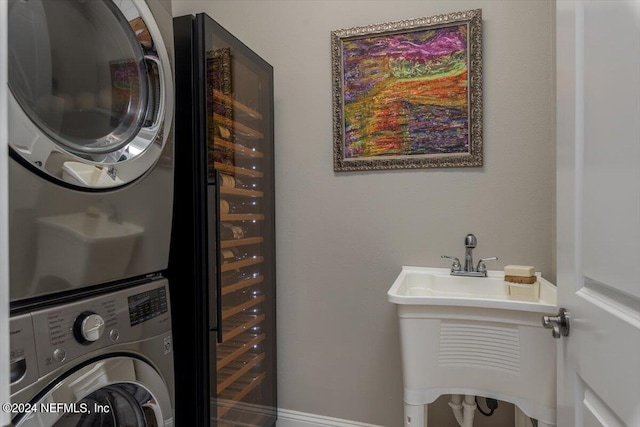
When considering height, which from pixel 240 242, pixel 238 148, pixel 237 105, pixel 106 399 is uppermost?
pixel 237 105

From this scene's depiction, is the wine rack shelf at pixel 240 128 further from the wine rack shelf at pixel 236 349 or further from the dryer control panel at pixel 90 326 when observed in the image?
the wine rack shelf at pixel 236 349

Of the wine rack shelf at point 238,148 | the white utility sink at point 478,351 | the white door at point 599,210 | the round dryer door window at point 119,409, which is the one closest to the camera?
the white door at point 599,210

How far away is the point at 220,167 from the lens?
1482 mm

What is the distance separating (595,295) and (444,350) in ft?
2.04

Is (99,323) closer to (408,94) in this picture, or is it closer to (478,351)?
(478,351)

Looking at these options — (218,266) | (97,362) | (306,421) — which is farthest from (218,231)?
(306,421)

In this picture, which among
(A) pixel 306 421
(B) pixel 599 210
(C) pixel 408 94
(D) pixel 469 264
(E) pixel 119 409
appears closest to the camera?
(B) pixel 599 210

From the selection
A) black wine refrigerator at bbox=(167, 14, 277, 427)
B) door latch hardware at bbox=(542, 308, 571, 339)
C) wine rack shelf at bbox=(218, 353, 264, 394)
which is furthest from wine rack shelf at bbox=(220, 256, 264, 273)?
door latch hardware at bbox=(542, 308, 571, 339)

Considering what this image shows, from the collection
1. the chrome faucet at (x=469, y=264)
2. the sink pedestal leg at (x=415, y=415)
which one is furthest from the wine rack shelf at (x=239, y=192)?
the sink pedestal leg at (x=415, y=415)

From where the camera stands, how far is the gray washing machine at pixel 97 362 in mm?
780

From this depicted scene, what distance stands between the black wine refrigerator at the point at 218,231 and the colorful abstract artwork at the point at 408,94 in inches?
A: 17.4

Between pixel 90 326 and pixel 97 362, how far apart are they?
95 mm

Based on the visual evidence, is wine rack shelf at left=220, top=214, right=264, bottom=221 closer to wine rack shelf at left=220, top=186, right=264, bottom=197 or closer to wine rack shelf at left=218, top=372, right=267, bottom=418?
wine rack shelf at left=220, top=186, right=264, bottom=197

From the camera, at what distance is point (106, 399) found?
100 cm
